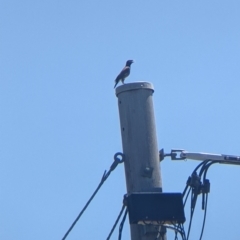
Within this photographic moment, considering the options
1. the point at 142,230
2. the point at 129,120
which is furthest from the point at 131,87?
the point at 142,230

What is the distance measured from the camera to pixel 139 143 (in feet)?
A: 19.2

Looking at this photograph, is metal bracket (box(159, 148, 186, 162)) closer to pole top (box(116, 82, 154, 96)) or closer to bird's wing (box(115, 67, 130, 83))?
pole top (box(116, 82, 154, 96))

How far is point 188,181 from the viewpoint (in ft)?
21.1

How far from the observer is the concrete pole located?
578 centimetres

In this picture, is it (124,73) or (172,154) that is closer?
(172,154)

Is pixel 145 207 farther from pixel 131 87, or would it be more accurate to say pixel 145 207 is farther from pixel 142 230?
pixel 131 87

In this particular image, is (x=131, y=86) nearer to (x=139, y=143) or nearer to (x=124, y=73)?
(x=139, y=143)

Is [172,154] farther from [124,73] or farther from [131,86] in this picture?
[124,73]

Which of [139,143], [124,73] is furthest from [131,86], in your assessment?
[124,73]

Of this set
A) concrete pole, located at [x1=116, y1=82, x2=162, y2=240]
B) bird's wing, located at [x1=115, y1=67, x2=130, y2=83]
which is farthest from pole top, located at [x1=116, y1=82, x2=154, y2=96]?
bird's wing, located at [x1=115, y1=67, x2=130, y2=83]

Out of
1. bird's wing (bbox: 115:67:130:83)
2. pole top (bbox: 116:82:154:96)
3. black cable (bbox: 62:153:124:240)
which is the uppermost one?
bird's wing (bbox: 115:67:130:83)

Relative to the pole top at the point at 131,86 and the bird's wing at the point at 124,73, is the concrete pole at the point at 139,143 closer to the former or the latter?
the pole top at the point at 131,86

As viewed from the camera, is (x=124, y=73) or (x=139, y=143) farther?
(x=124, y=73)

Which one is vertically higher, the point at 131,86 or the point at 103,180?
the point at 131,86
